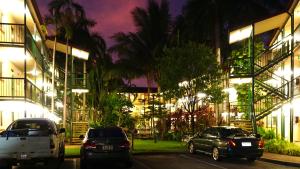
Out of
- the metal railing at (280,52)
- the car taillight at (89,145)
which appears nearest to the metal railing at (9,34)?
the car taillight at (89,145)

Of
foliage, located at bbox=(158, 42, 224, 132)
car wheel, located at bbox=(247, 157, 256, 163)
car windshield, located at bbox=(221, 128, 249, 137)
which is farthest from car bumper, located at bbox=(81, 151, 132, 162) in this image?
foliage, located at bbox=(158, 42, 224, 132)

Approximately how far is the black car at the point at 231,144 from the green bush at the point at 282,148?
6.44 feet

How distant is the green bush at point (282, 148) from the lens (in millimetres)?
21320

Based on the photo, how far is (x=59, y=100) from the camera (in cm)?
4234

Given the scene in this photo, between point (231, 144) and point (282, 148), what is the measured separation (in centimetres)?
411

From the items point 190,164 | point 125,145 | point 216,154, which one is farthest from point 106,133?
point 216,154

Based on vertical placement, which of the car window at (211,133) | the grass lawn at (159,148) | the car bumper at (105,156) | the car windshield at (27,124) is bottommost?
the grass lawn at (159,148)

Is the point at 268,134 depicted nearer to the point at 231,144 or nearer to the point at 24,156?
the point at 231,144

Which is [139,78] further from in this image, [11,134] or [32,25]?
[11,134]

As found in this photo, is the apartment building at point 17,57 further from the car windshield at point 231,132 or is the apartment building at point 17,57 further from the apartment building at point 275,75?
the apartment building at point 275,75

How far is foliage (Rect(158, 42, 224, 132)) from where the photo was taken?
2889cm

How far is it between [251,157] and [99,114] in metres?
32.9

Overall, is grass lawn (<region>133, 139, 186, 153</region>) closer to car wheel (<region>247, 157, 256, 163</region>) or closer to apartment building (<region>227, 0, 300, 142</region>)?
apartment building (<region>227, 0, 300, 142</region>)

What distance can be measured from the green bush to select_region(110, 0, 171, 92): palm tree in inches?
930
